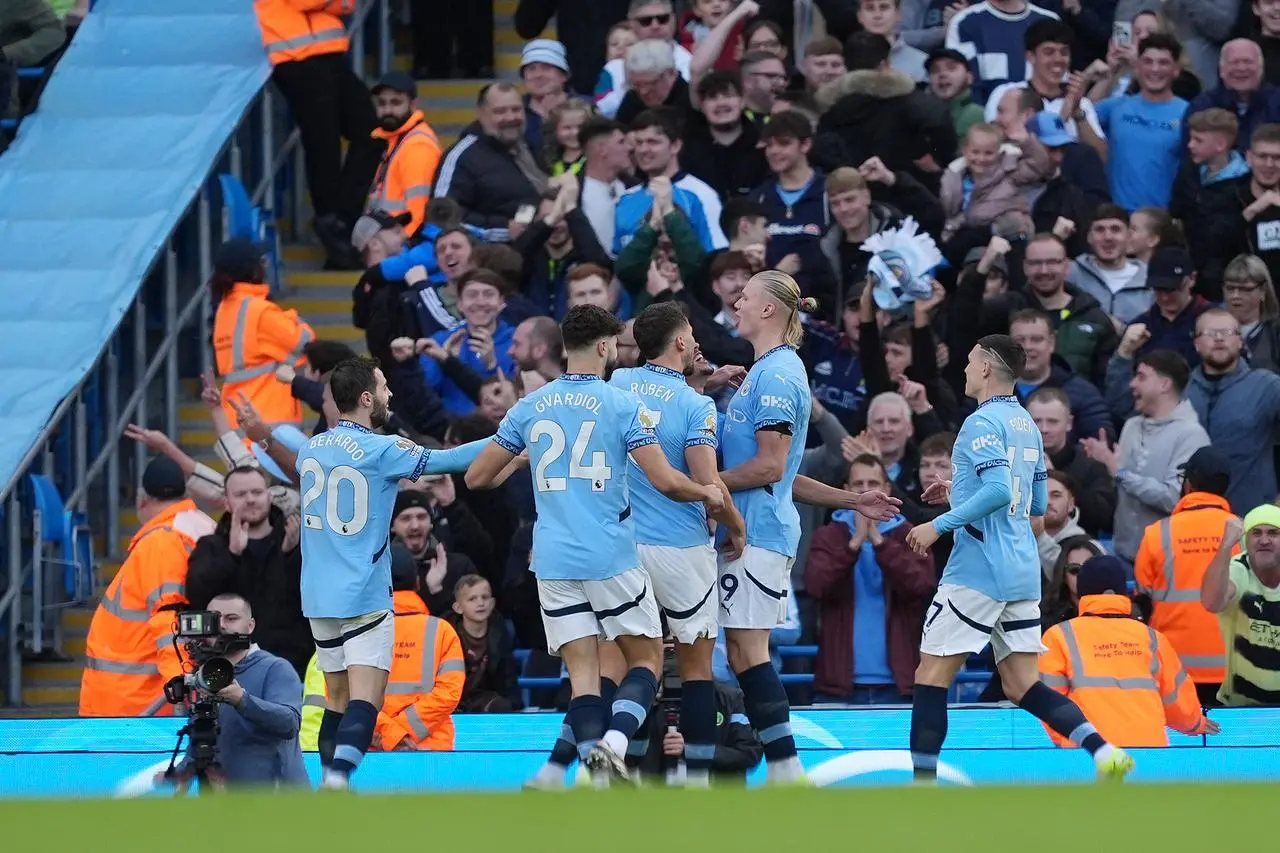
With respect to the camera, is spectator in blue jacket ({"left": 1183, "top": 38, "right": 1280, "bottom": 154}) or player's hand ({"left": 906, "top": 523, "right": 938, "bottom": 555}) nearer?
player's hand ({"left": 906, "top": 523, "right": 938, "bottom": 555})

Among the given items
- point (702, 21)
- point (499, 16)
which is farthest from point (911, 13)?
point (499, 16)

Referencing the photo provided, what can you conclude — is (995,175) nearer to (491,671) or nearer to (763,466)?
(491,671)

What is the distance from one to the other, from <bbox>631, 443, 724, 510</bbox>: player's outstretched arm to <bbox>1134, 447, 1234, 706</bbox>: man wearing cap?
340cm

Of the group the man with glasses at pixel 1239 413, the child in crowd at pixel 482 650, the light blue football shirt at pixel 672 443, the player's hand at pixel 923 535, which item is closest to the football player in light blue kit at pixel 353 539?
the light blue football shirt at pixel 672 443

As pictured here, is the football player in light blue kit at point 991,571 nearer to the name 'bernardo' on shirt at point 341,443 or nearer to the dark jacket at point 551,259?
the name 'bernardo' on shirt at point 341,443

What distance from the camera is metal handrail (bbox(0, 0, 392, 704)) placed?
13.0m

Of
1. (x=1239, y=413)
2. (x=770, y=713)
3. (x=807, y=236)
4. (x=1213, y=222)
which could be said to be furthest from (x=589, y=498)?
(x=1213, y=222)

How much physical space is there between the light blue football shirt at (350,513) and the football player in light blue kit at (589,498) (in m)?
0.53

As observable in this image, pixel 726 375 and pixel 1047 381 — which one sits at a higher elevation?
pixel 726 375

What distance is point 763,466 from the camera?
31.4ft

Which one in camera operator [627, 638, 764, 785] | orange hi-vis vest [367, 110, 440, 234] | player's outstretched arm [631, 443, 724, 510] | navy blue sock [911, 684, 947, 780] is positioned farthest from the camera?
orange hi-vis vest [367, 110, 440, 234]

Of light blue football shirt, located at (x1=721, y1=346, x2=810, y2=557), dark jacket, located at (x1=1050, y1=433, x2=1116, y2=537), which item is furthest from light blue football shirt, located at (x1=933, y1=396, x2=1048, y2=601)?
dark jacket, located at (x1=1050, y1=433, x2=1116, y2=537)

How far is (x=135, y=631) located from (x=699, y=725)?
356 centimetres

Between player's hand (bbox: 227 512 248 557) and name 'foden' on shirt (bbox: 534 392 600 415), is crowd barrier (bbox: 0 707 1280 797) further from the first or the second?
name 'foden' on shirt (bbox: 534 392 600 415)
